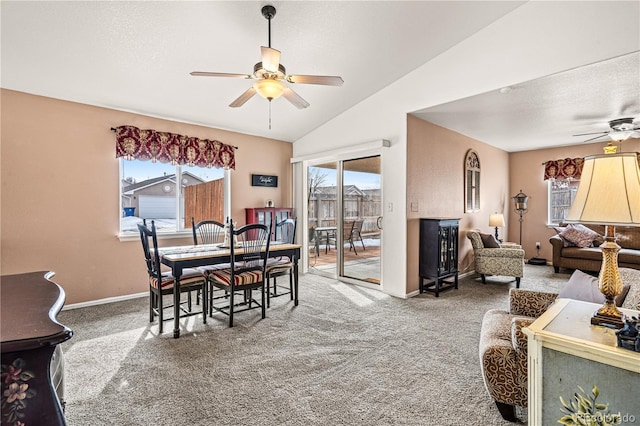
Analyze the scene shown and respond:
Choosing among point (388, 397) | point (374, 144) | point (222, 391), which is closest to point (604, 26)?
point (374, 144)

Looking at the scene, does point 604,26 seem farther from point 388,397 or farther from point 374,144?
point 388,397

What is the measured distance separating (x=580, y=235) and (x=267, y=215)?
18.2ft

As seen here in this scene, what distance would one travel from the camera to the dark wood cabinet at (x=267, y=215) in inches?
209

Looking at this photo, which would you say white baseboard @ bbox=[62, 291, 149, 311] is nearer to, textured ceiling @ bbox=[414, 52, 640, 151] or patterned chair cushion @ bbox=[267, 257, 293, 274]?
patterned chair cushion @ bbox=[267, 257, 293, 274]

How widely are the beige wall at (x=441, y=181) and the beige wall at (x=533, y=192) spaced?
99 cm

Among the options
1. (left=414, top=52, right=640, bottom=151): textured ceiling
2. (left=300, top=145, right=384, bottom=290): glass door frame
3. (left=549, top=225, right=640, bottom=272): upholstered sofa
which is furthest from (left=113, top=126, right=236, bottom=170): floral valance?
(left=549, top=225, right=640, bottom=272): upholstered sofa

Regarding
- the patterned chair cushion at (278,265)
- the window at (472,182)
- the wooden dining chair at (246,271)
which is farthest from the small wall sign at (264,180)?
the window at (472,182)

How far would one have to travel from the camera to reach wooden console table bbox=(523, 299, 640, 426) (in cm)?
120

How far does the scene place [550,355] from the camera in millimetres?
1353

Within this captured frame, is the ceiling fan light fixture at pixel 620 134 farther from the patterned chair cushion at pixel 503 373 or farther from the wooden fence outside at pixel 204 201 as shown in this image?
Answer: the wooden fence outside at pixel 204 201

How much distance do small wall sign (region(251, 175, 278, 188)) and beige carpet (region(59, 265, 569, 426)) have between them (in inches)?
98.3

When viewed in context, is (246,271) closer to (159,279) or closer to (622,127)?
(159,279)

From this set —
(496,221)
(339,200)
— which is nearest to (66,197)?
(339,200)

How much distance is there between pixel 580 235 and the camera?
5473 mm
